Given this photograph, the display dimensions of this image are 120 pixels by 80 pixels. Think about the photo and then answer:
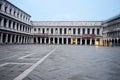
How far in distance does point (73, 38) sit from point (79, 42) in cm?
340

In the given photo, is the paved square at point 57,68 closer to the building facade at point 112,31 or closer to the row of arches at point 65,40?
the building facade at point 112,31

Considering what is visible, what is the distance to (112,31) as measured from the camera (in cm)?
5231

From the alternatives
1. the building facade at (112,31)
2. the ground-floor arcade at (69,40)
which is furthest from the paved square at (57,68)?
the ground-floor arcade at (69,40)

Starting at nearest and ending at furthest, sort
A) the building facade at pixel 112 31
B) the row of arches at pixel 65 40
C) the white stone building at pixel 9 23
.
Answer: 1. the white stone building at pixel 9 23
2. the building facade at pixel 112 31
3. the row of arches at pixel 65 40

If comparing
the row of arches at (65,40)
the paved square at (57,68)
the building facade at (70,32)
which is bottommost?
the paved square at (57,68)

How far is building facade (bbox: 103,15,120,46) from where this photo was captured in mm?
48406

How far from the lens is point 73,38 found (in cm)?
6600

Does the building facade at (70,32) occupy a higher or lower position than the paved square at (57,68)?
higher

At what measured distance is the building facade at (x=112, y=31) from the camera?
48406mm

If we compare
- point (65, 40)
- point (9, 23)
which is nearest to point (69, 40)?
point (65, 40)

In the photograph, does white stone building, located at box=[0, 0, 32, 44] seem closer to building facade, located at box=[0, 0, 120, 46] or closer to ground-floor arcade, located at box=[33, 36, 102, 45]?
building facade, located at box=[0, 0, 120, 46]

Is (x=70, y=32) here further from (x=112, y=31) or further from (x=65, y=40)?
(x=112, y=31)

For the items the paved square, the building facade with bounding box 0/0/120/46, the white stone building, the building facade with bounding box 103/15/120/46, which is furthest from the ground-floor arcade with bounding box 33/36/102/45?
the paved square

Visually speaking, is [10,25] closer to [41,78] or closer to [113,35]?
[113,35]
